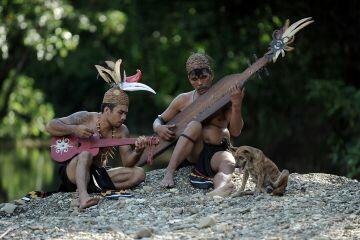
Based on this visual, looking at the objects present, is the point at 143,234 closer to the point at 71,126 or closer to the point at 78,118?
the point at 71,126

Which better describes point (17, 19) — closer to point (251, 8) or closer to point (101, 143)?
point (251, 8)

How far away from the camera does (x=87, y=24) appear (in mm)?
20172

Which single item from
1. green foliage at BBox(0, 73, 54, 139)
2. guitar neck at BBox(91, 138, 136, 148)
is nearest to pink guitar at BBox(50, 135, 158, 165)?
guitar neck at BBox(91, 138, 136, 148)

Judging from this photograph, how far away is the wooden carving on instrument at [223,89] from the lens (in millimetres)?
7941

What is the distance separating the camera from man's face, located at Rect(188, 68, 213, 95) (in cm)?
819

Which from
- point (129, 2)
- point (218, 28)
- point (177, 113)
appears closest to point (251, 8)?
point (218, 28)

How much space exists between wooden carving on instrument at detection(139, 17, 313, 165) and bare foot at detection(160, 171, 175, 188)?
17.9 inches

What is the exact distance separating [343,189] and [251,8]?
28.7 feet

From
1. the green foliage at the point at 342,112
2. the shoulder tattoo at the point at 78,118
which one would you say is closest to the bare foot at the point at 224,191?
the shoulder tattoo at the point at 78,118

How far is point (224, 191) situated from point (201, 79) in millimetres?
1210

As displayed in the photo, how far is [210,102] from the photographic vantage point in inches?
322

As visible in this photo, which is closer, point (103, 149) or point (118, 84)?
point (103, 149)

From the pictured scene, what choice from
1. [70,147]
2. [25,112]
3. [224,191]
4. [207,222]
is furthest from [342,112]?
[25,112]

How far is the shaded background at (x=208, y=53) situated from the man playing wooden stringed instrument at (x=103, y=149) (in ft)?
19.4
